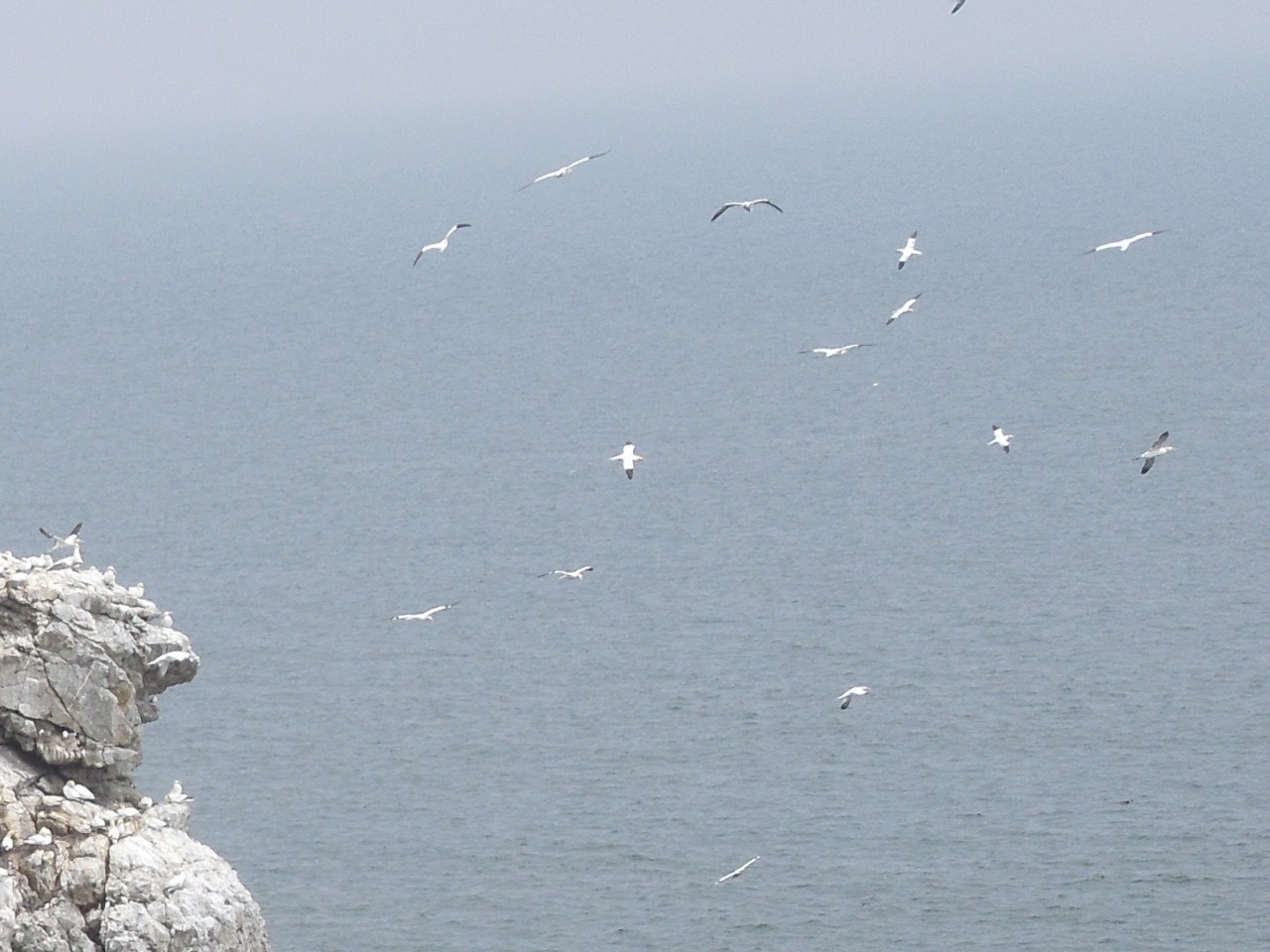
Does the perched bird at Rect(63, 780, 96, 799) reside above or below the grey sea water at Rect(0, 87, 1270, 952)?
above

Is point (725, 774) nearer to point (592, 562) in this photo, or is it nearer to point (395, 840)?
point (395, 840)

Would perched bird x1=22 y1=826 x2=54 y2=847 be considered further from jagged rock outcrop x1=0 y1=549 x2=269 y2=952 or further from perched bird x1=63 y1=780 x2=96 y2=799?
perched bird x1=63 y1=780 x2=96 y2=799

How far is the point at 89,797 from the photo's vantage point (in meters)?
53.4

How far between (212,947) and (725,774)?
6025cm

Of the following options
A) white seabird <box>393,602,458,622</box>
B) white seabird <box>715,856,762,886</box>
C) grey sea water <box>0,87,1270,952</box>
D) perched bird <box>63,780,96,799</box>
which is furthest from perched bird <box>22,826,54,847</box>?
white seabird <box>715,856,762,886</box>

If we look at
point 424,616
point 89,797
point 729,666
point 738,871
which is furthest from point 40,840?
point 729,666

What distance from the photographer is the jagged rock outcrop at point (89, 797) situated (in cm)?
5144

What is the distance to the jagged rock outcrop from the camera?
169ft

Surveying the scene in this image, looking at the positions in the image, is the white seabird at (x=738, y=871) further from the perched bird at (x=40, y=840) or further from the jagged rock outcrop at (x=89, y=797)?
the perched bird at (x=40, y=840)

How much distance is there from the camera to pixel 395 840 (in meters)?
104

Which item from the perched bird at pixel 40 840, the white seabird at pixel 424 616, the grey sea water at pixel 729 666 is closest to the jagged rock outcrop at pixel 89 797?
the perched bird at pixel 40 840

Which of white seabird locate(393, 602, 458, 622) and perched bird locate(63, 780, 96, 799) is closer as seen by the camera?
perched bird locate(63, 780, 96, 799)

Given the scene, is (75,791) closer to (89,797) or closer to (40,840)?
(89,797)

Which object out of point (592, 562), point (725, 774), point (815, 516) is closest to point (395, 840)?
point (725, 774)
